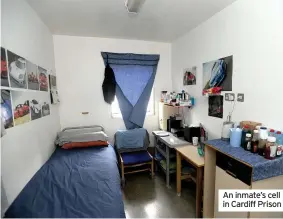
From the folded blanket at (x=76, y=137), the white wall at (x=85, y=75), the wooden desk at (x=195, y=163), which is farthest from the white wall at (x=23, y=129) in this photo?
the wooden desk at (x=195, y=163)

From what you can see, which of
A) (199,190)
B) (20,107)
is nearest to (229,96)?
(199,190)

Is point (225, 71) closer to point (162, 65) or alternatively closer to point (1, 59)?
point (162, 65)

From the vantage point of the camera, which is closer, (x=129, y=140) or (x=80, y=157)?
(x=80, y=157)

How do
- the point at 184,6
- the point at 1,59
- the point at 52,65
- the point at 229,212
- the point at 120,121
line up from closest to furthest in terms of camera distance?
the point at 1,59, the point at 229,212, the point at 184,6, the point at 52,65, the point at 120,121

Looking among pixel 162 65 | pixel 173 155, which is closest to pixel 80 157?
pixel 173 155

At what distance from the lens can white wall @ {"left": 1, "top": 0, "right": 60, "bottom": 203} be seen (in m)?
1.35

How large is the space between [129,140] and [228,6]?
2489 mm

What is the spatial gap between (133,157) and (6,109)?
2.04m

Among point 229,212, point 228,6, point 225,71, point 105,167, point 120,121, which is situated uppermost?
point 228,6

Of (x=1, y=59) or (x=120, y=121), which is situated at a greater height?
(x=1, y=59)

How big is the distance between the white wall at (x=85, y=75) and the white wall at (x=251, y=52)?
148cm

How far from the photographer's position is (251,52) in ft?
5.62

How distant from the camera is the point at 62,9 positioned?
6.42ft

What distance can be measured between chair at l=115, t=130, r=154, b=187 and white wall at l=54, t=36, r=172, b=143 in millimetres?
390
